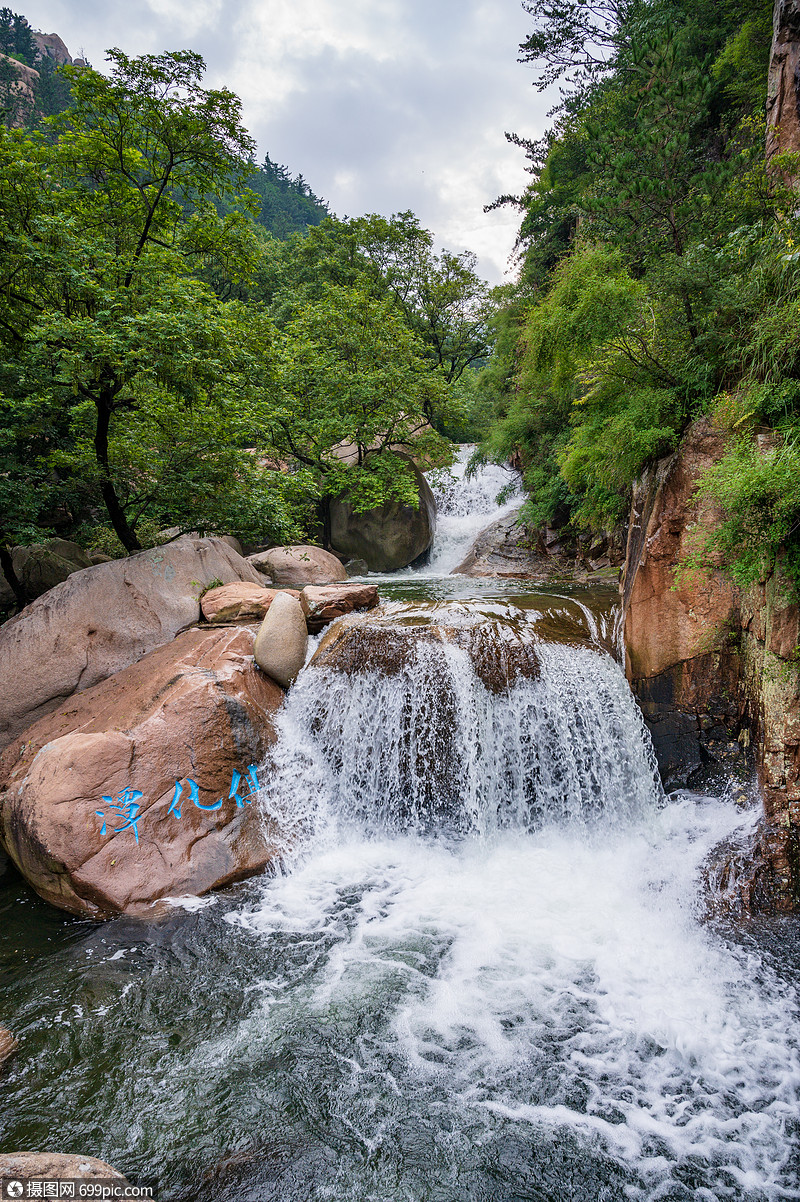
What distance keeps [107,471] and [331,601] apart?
2952 mm

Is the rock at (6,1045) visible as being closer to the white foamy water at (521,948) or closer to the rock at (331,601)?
the white foamy water at (521,948)

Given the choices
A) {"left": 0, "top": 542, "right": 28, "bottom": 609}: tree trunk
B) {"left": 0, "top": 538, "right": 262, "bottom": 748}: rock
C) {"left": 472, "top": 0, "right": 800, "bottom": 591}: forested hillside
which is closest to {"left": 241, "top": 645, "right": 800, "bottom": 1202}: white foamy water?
{"left": 0, "top": 538, "right": 262, "bottom": 748}: rock

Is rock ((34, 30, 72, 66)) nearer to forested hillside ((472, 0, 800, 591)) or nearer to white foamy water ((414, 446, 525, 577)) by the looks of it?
forested hillside ((472, 0, 800, 591))

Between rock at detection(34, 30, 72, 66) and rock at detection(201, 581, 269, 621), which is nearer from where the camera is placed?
rock at detection(201, 581, 269, 621)

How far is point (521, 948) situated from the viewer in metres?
3.90

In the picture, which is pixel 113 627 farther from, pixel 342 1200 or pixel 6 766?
pixel 342 1200

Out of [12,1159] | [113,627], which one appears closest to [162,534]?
[113,627]

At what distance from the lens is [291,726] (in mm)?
5828

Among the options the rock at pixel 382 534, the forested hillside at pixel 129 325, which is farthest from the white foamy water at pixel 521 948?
the rock at pixel 382 534

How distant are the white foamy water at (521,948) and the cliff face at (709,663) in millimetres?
348

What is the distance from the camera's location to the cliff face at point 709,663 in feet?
13.5

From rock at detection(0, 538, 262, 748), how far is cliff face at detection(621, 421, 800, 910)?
5187 millimetres

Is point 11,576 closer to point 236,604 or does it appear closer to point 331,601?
point 236,604

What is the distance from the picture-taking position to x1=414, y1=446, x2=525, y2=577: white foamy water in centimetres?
1355
